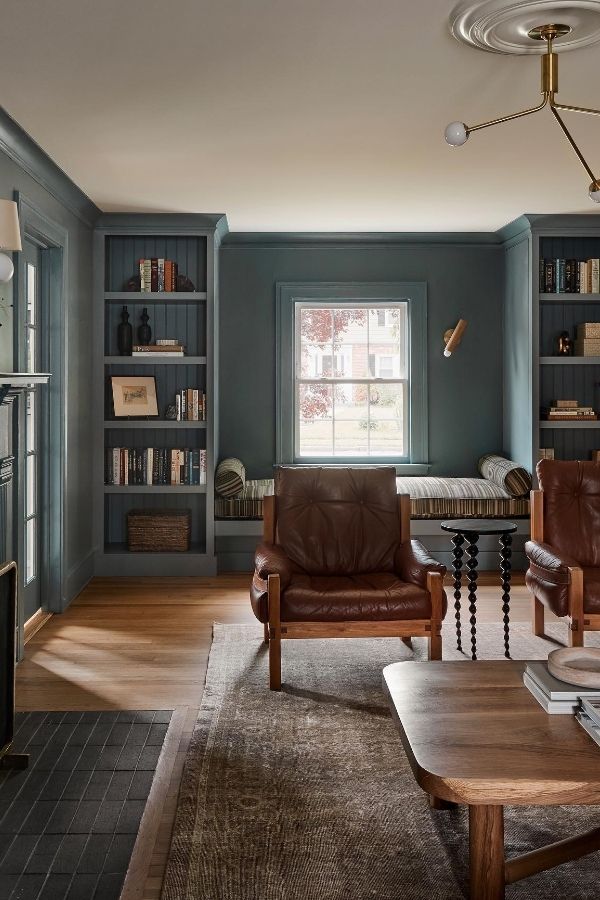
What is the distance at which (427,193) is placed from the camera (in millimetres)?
5629

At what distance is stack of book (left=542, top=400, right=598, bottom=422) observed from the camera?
657 centimetres

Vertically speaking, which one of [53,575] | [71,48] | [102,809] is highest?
[71,48]

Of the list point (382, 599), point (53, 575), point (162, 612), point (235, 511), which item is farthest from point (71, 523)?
point (382, 599)

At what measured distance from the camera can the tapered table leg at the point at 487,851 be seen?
2.13 m

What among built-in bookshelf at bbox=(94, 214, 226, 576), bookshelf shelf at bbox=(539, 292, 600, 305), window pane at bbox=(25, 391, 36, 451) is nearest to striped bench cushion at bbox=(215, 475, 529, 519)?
built-in bookshelf at bbox=(94, 214, 226, 576)

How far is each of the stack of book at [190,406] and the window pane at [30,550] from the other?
1.62 meters

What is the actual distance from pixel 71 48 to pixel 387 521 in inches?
104

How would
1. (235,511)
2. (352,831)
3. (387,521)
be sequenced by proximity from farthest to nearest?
(235,511), (387,521), (352,831)

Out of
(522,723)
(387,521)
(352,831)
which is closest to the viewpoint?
(522,723)

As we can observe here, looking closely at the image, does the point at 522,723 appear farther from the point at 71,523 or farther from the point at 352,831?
the point at 71,523

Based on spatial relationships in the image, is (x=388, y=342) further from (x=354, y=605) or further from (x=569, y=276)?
(x=354, y=605)

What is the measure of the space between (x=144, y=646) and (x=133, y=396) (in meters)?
2.39

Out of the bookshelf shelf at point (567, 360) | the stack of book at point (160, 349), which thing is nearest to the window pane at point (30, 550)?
the stack of book at point (160, 349)

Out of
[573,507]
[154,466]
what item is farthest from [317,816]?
[154,466]
